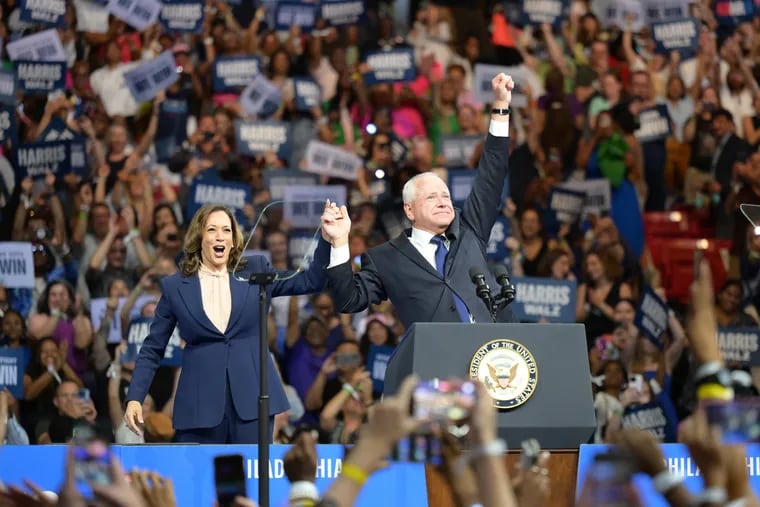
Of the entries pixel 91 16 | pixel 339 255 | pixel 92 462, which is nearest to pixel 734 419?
pixel 92 462

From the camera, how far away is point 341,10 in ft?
33.4

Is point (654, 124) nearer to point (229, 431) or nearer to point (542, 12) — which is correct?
point (542, 12)

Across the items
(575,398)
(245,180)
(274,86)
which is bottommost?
(575,398)

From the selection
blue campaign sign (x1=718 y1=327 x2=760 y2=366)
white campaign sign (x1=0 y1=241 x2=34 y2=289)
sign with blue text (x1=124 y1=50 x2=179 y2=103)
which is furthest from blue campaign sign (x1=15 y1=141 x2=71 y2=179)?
blue campaign sign (x1=718 y1=327 x2=760 y2=366)

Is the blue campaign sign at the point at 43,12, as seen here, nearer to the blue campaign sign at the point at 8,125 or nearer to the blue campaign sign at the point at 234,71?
the blue campaign sign at the point at 8,125

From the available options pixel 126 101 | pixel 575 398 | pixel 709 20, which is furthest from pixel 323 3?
pixel 575 398

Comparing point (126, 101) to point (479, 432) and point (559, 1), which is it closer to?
point (559, 1)

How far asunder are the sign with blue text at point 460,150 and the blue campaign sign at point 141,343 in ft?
7.84

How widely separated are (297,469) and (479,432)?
466mm

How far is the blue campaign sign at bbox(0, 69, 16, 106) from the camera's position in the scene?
9055 millimetres

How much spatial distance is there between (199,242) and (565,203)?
4.43m

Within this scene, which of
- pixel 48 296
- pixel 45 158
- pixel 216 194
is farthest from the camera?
pixel 45 158

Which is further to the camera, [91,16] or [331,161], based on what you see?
[91,16]

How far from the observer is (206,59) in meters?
9.98
